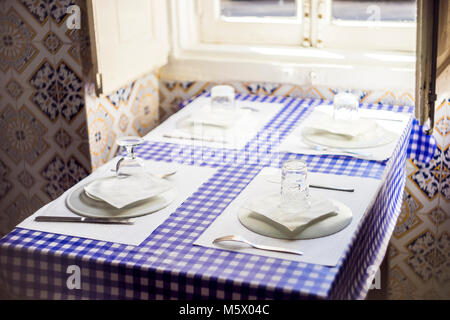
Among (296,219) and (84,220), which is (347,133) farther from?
(84,220)

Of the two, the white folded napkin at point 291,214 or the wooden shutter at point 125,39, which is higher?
the wooden shutter at point 125,39

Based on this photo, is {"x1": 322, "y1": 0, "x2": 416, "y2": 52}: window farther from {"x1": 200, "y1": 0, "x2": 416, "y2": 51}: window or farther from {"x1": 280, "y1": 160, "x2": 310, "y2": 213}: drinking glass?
{"x1": 280, "y1": 160, "x2": 310, "y2": 213}: drinking glass

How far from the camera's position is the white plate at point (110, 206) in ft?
5.15

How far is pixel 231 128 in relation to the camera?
7.19ft

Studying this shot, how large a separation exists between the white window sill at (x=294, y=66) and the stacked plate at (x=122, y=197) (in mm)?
1034

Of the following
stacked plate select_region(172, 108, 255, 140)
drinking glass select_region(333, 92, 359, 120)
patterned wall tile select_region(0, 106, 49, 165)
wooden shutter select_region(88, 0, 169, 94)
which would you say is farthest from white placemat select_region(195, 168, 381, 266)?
patterned wall tile select_region(0, 106, 49, 165)

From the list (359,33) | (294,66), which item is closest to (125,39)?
(294,66)

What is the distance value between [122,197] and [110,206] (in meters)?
0.04

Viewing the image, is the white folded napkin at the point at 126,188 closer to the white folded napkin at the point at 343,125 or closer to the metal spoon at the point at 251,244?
→ the metal spoon at the point at 251,244

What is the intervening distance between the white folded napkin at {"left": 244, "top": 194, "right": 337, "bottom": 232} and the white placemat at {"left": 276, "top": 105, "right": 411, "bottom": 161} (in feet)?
1.34

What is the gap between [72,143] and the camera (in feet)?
7.67

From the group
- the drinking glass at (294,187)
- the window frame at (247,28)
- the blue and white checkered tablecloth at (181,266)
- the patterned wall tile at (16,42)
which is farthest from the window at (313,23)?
the drinking glass at (294,187)
